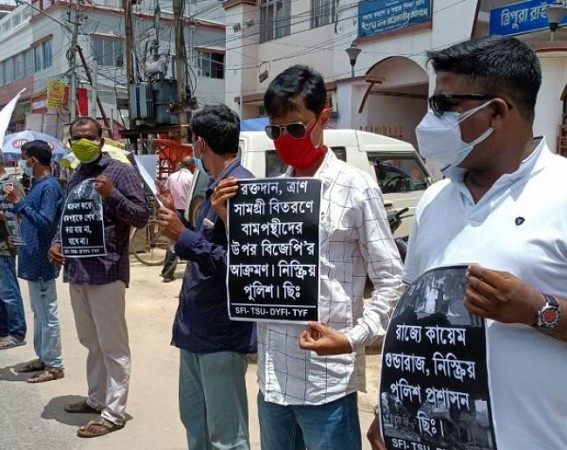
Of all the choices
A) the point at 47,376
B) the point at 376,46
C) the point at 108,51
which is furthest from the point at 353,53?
the point at 108,51

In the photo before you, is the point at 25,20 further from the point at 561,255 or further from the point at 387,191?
the point at 561,255

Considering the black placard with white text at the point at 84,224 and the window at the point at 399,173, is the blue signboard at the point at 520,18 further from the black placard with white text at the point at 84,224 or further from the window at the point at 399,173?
the black placard with white text at the point at 84,224

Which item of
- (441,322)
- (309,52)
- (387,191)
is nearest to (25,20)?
(309,52)

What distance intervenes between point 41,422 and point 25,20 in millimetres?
40151

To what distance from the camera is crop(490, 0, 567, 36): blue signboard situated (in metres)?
10.7

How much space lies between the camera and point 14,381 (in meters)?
5.05

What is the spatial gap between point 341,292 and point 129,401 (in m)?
2.96

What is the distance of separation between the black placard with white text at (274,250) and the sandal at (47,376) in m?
3.28

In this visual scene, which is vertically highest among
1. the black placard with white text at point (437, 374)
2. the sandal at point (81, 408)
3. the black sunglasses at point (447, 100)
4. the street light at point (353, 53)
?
the street light at point (353, 53)

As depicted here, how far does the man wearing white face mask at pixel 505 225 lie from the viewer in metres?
1.40

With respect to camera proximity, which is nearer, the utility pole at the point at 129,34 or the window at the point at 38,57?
the utility pole at the point at 129,34

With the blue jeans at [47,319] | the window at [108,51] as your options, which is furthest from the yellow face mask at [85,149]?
the window at [108,51]

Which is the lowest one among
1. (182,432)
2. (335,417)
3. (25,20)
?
(182,432)

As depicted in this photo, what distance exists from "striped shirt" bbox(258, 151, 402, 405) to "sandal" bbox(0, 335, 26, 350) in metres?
4.52
